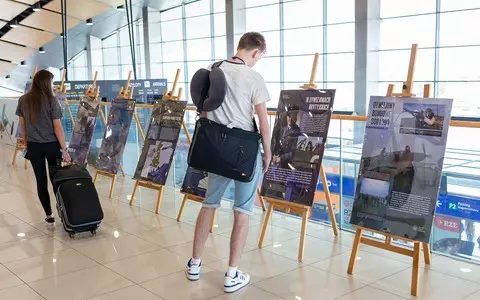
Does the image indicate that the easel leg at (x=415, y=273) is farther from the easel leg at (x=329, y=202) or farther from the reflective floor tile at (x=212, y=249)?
the reflective floor tile at (x=212, y=249)

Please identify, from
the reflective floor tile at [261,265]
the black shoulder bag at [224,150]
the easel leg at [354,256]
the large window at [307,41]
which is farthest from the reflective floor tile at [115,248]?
the large window at [307,41]

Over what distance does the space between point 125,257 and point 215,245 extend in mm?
730

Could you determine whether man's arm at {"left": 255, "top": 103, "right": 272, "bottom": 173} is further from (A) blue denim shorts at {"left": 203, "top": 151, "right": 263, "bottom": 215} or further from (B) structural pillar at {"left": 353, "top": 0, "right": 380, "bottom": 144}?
(B) structural pillar at {"left": 353, "top": 0, "right": 380, "bottom": 144}

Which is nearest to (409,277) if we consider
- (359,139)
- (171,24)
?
(359,139)

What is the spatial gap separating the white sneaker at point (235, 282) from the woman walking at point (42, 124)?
2.18 metres

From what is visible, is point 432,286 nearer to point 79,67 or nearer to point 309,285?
point 309,285

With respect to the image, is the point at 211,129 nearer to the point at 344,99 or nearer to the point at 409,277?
the point at 409,277

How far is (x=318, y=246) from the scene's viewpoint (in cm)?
426

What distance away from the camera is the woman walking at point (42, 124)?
461cm

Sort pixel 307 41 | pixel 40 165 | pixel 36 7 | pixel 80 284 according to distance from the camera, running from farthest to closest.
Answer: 1. pixel 36 7
2. pixel 307 41
3. pixel 40 165
4. pixel 80 284

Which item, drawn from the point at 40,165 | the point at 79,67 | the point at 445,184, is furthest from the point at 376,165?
the point at 79,67

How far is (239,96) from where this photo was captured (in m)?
3.17

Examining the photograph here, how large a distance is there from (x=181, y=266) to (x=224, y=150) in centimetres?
112

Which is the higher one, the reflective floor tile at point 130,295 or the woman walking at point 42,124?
the woman walking at point 42,124
